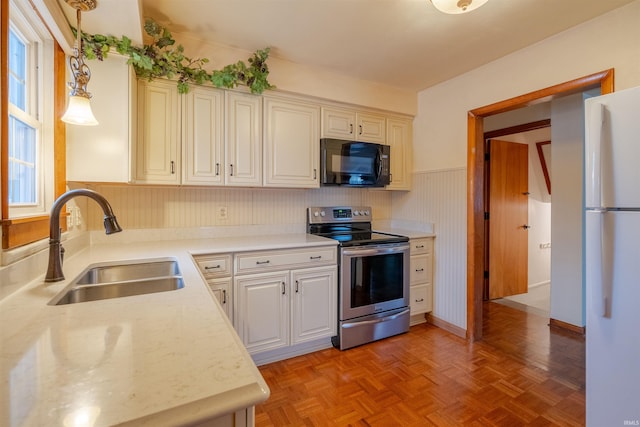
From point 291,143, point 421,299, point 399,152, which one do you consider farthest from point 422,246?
point 291,143

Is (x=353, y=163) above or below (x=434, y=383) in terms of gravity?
above

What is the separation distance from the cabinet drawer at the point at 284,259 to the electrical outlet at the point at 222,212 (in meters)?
0.62

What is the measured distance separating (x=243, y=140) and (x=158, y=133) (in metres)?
0.59

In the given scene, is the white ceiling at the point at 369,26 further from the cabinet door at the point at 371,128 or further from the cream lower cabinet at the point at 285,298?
the cream lower cabinet at the point at 285,298

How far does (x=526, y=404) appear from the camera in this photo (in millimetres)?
1797

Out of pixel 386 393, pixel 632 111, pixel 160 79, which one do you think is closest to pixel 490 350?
pixel 386 393

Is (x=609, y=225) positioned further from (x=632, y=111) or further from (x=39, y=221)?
(x=39, y=221)

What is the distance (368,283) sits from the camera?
2.54 m

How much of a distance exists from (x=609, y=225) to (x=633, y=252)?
0.13 m

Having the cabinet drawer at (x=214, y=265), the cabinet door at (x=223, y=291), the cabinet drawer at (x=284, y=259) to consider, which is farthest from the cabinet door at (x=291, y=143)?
the cabinet door at (x=223, y=291)

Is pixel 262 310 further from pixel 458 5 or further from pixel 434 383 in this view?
pixel 458 5

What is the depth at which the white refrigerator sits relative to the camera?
1.26 metres

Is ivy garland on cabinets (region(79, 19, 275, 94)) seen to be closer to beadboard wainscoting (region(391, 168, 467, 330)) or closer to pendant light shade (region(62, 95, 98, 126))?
pendant light shade (region(62, 95, 98, 126))

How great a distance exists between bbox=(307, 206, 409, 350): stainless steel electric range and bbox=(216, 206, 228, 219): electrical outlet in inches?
30.3
